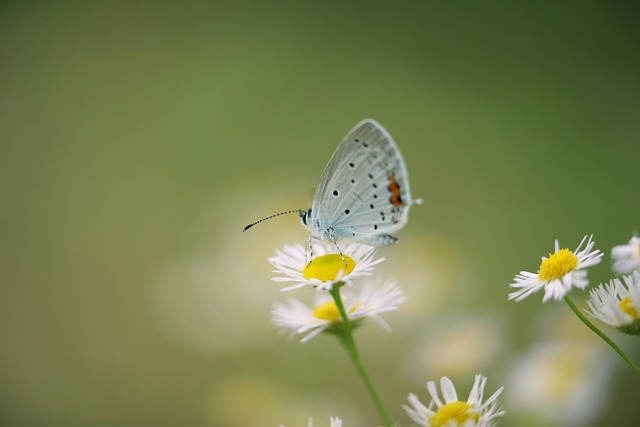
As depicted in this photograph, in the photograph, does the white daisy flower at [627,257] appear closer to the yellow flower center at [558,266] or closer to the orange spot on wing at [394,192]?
the yellow flower center at [558,266]

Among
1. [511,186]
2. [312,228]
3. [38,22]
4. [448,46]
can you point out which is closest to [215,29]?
[38,22]

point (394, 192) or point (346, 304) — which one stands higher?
Result: point (394, 192)

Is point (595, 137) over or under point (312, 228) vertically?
over

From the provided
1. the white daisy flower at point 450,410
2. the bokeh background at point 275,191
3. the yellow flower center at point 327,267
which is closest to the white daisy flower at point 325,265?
the yellow flower center at point 327,267

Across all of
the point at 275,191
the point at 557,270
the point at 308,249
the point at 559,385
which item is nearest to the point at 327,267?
the point at 308,249

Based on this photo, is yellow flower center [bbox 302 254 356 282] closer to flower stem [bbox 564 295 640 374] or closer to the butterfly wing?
the butterfly wing

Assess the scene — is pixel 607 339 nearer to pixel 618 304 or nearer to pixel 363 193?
pixel 618 304

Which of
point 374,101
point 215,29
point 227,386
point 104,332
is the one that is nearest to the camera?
point 227,386

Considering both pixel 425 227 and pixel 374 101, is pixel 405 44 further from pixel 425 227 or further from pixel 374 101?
pixel 425 227
